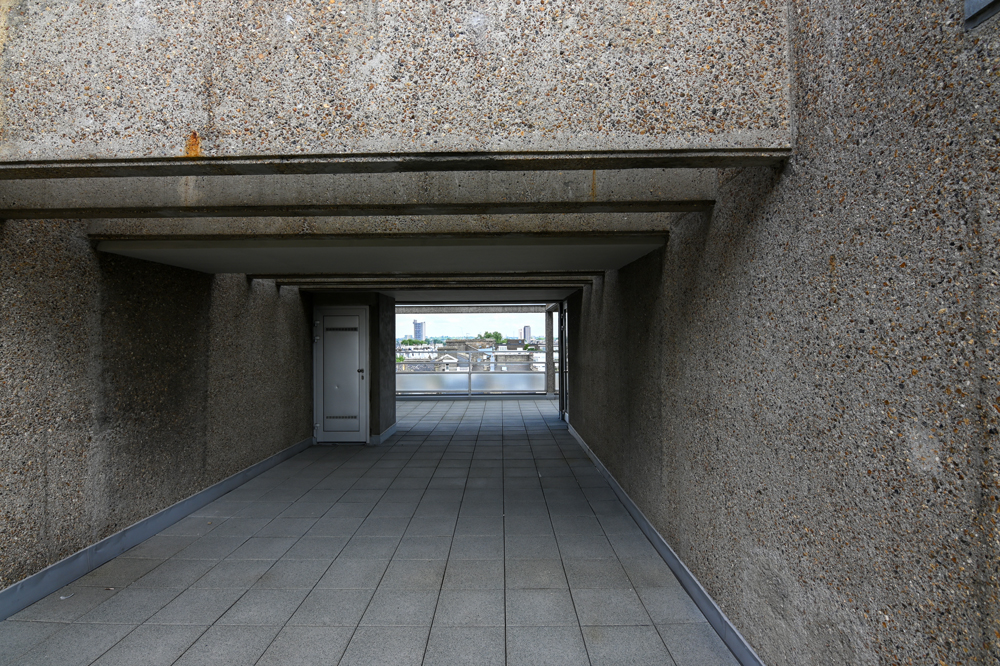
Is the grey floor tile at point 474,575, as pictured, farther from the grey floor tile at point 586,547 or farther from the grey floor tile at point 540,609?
the grey floor tile at point 586,547

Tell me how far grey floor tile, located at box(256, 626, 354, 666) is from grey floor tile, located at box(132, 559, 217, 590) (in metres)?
1.09

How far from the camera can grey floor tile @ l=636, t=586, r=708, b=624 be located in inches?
111

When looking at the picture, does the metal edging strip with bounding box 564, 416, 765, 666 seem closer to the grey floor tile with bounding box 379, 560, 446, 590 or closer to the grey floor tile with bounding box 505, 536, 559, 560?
the grey floor tile with bounding box 505, 536, 559, 560

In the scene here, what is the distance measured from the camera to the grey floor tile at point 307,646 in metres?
2.49

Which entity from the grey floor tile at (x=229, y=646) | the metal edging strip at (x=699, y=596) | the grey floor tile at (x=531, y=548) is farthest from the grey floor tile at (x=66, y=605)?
the metal edging strip at (x=699, y=596)

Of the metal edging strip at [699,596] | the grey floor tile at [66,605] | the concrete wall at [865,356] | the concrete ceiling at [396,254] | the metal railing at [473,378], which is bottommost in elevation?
the grey floor tile at [66,605]

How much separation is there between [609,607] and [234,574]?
99.3 inches

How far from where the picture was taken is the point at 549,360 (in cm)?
1395

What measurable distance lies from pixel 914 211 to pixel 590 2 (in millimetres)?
1337

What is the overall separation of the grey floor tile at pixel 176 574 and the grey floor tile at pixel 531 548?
7.06 feet

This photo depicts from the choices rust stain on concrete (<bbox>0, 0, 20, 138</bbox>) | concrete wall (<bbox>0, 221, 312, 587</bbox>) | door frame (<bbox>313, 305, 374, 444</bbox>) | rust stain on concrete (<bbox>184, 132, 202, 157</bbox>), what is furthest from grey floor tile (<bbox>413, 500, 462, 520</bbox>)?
rust stain on concrete (<bbox>0, 0, 20, 138</bbox>)

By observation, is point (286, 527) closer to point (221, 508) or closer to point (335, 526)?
point (335, 526)

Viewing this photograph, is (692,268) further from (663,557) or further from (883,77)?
(663,557)

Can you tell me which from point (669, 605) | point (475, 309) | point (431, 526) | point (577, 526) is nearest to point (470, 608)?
point (669, 605)
